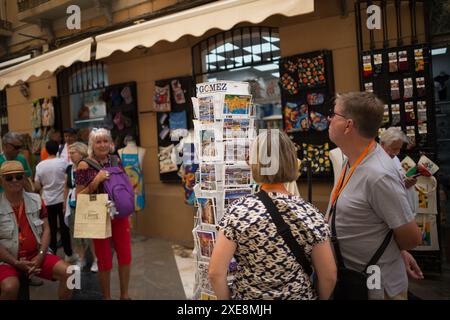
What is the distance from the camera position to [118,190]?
3834 mm

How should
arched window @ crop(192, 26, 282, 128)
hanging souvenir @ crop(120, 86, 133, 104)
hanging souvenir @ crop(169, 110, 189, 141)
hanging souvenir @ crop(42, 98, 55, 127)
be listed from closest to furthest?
arched window @ crop(192, 26, 282, 128), hanging souvenir @ crop(169, 110, 189, 141), hanging souvenir @ crop(120, 86, 133, 104), hanging souvenir @ crop(42, 98, 55, 127)

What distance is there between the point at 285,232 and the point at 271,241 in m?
0.08

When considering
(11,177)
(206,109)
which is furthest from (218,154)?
(11,177)

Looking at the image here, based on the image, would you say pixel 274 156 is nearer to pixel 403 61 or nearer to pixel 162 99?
pixel 403 61

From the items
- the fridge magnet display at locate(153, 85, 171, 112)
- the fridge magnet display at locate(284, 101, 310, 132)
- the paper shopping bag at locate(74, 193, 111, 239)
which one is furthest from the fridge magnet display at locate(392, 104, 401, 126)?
the fridge magnet display at locate(153, 85, 171, 112)

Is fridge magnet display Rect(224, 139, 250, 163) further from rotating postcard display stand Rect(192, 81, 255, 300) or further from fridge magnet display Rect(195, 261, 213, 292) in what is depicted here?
fridge magnet display Rect(195, 261, 213, 292)

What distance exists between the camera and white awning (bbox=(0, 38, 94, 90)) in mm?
5191

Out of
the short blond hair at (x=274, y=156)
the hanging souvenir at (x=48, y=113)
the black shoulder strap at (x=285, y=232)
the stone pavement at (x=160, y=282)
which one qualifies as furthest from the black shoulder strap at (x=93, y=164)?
the hanging souvenir at (x=48, y=113)

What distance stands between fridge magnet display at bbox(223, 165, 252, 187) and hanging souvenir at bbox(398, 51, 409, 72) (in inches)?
108

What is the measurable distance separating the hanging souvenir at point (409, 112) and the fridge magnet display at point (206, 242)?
300 cm
